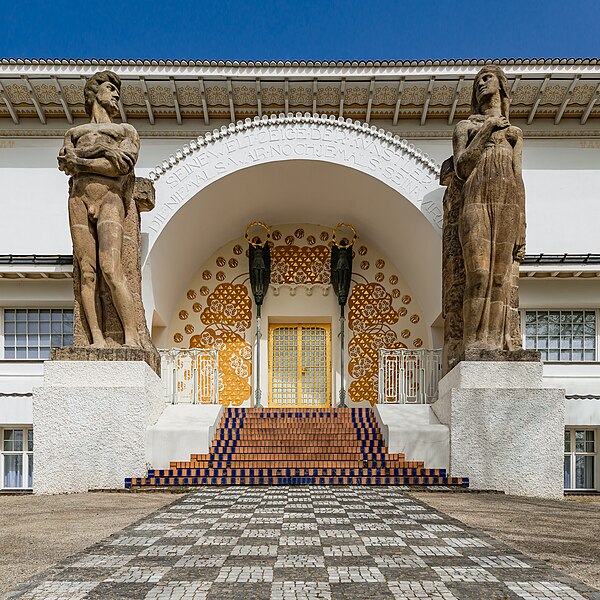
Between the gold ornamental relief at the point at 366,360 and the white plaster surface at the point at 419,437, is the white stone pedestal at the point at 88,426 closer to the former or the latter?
the white plaster surface at the point at 419,437

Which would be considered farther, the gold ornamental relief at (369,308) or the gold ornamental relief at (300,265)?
the gold ornamental relief at (300,265)

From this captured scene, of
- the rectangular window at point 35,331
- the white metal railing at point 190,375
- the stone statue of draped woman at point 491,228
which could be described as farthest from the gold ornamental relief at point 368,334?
the rectangular window at point 35,331

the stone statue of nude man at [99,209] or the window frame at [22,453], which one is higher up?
the stone statue of nude man at [99,209]

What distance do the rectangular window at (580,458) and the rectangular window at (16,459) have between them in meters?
8.93

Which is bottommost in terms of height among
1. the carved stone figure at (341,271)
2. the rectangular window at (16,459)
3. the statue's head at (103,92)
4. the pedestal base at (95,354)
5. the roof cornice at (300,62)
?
the rectangular window at (16,459)

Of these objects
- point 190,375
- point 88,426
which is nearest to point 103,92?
point 88,426

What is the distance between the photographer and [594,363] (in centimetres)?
1359

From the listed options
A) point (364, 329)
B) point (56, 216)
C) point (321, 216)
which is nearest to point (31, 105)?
point (56, 216)

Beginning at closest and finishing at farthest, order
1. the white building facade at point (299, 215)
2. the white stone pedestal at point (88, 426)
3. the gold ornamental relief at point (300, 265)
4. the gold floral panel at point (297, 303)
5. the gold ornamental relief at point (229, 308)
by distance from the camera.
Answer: the white stone pedestal at point (88, 426)
the white building facade at point (299, 215)
the gold floral panel at point (297, 303)
the gold ornamental relief at point (229, 308)
the gold ornamental relief at point (300, 265)

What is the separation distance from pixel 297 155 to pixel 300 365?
4.25m

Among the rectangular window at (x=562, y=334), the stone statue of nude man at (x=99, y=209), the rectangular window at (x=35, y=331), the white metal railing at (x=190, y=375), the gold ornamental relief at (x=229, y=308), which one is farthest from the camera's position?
the gold ornamental relief at (x=229, y=308)

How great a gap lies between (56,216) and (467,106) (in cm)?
779

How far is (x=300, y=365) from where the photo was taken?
49.0ft

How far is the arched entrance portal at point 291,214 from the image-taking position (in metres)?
12.4
